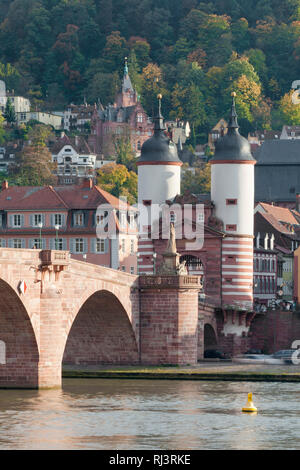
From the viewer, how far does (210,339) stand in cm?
12900

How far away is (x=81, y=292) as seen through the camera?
9800 centimetres

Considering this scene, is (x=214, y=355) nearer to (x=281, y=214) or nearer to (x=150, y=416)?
(x=150, y=416)

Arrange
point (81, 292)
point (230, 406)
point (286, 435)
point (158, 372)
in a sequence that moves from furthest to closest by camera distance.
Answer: point (158, 372)
point (81, 292)
point (230, 406)
point (286, 435)

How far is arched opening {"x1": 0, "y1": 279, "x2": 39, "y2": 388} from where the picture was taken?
3597 inches

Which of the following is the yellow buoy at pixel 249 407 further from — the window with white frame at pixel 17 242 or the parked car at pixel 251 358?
the window with white frame at pixel 17 242

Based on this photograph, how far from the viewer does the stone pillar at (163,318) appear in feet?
362

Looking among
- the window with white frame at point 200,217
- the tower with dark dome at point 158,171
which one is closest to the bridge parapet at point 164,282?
the window with white frame at point 200,217

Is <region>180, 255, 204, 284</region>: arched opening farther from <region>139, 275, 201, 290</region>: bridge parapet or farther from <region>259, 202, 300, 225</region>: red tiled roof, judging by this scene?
<region>259, 202, 300, 225</region>: red tiled roof

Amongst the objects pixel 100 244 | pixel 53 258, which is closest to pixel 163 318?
pixel 53 258

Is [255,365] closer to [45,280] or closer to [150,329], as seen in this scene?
[150,329]

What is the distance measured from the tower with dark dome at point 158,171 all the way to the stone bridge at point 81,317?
20.9 meters

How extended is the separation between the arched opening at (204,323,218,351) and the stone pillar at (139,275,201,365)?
643 inches
